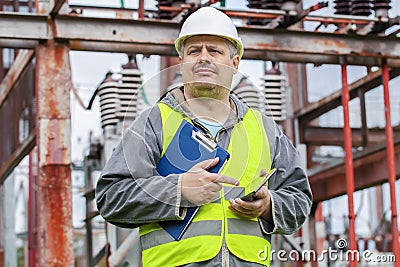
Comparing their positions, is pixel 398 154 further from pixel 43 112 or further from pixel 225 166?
pixel 225 166

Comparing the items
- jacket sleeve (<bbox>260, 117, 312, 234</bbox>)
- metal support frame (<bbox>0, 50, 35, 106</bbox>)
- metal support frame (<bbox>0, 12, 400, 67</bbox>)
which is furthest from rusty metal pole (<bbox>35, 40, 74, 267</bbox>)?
jacket sleeve (<bbox>260, 117, 312, 234</bbox>)

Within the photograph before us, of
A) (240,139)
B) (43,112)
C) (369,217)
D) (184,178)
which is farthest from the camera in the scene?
(369,217)

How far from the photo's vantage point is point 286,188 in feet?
11.3

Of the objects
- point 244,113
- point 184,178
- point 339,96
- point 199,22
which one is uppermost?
point 339,96

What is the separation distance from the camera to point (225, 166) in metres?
3.19

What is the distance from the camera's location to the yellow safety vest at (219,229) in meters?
3.17

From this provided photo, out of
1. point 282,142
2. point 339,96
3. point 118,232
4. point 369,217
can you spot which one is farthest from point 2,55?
point 369,217

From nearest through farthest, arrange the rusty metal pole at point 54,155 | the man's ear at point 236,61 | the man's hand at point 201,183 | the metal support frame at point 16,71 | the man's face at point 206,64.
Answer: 1. the man's hand at point 201,183
2. the man's face at point 206,64
3. the man's ear at point 236,61
4. the rusty metal pole at point 54,155
5. the metal support frame at point 16,71

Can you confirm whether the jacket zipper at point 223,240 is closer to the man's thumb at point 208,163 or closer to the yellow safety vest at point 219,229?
the yellow safety vest at point 219,229

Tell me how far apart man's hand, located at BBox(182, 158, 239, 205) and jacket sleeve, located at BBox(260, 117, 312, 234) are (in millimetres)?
289

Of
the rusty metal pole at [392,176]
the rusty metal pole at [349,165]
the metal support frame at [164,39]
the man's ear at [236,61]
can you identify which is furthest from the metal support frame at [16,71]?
the man's ear at [236,61]

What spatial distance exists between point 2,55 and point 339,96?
4988 millimetres

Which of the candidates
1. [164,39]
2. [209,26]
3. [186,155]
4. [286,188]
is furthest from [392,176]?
[186,155]

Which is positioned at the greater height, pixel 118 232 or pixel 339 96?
pixel 339 96
